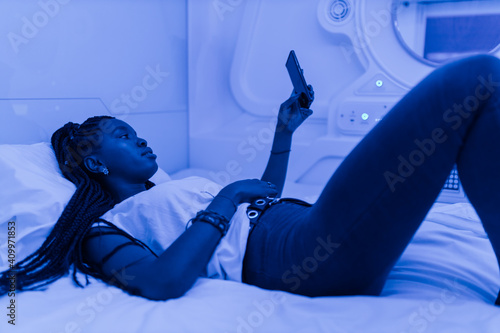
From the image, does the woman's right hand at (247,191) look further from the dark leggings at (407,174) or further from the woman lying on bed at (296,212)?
the dark leggings at (407,174)

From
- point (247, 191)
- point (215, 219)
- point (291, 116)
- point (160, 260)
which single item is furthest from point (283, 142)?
point (160, 260)

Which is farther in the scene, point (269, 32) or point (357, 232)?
point (269, 32)

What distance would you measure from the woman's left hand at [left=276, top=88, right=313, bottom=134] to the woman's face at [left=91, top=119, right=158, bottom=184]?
1.36ft

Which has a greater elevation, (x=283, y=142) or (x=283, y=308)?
(x=283, y=142)

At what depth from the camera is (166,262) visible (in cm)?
69

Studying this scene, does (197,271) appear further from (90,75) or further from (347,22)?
(347,22)

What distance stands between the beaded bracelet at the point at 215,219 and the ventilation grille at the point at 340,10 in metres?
1.23

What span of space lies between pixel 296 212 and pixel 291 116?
47 cm

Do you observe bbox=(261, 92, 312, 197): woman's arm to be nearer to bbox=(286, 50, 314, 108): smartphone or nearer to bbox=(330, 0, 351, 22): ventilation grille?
bbox=(286, 50, 314, 108): smartphone

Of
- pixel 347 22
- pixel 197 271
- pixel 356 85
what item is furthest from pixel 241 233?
pixel 347 22

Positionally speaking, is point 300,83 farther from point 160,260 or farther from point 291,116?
point 160,260

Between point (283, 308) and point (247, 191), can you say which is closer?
point (283, 308)

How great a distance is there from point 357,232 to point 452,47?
132cm

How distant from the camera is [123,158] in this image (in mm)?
1005
